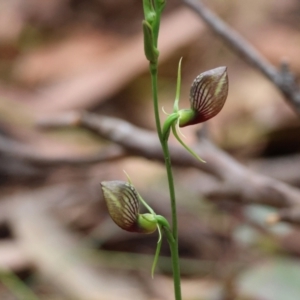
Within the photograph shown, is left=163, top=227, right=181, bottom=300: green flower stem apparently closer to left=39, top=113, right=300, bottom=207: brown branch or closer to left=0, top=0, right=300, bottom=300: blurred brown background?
left=0, top=0, right=300, bottom=300: blurred brown background

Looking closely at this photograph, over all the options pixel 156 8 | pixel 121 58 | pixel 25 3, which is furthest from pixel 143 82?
pixel 156 8

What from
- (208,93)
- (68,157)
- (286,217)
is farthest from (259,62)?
(208,93)

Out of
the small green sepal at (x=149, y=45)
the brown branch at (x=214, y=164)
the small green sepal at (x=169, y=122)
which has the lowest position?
the small green sepal at (x=169, y=122)

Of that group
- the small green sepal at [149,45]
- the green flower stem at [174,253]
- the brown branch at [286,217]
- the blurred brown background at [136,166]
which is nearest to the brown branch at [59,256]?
the blurred brown background at [136,166]

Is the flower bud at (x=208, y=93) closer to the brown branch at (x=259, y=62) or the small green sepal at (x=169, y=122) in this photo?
the small green sepal at (x=169, y=122)

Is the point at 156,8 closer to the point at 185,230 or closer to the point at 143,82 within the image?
the point at 185,230

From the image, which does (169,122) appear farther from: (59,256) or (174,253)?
(59,256)

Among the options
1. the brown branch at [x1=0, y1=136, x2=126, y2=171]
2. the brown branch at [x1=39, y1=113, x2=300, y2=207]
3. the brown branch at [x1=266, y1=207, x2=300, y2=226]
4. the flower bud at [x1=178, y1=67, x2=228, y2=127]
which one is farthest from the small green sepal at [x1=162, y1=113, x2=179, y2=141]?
the brown branch at [x1=0, y1=136, x2=126, y2=171]

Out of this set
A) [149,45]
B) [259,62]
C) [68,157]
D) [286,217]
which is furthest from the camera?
[68,157]
